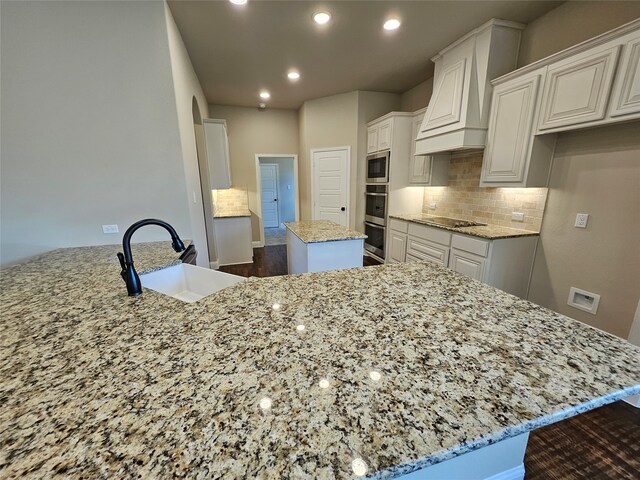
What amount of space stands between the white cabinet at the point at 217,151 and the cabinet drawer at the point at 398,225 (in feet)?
8.88

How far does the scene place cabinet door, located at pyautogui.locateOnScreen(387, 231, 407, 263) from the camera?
11.5 ft

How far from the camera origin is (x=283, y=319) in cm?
86

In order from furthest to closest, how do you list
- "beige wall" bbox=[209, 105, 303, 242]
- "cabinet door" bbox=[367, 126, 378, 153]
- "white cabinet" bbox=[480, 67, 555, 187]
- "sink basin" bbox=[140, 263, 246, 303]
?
1. "beige wall" bbox=[209, 105, 303, 242]
2. "cabinet door" bbox=[367, 126, 378, 153]
3. "white cabinet" bbox=[480, 67, 555, 187]
4. "sink basin" bbox=[140, 263, 246, 303]

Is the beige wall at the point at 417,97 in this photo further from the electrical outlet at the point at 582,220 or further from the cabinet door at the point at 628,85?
A: the electrical outlet at the point at 582,220

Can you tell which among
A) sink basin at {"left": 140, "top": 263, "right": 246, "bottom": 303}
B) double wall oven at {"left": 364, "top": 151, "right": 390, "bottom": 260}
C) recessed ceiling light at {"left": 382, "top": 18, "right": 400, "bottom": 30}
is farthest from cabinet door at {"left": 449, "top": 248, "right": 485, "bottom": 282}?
recessed ceiling light at {"left": 382, "top": 18, "right": 400, "bottom": 30}

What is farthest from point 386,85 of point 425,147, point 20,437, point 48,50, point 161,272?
point 20,437

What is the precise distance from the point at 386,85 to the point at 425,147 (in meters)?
1.58

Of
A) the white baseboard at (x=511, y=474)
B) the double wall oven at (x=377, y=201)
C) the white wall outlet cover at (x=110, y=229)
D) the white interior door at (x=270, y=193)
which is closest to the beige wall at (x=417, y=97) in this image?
the double wall oven at (x=377, y=201)

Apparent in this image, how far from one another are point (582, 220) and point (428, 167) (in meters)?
1.76

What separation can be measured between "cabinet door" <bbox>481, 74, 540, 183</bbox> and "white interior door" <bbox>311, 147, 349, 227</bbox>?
2.32m

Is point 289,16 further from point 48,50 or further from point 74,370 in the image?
point 74,370

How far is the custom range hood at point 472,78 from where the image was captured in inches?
95.4

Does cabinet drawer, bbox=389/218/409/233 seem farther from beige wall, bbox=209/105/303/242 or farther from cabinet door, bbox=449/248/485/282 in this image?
beige wall, bbox=209/105/303/242

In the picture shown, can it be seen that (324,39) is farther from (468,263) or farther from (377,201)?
(468,263)
